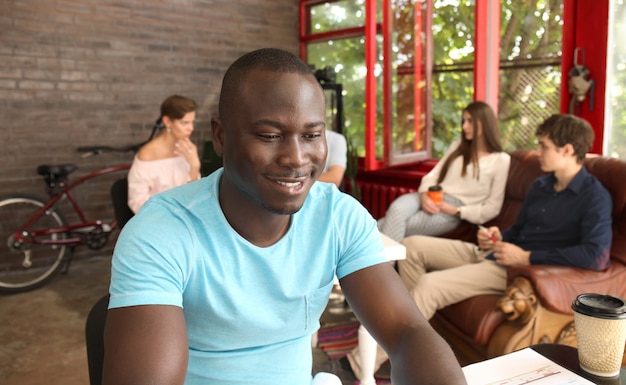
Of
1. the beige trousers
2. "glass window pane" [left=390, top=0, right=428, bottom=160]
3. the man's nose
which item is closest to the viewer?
the man's nose

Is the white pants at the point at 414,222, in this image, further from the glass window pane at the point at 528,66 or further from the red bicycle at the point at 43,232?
the red bicycle at the point at 43,232

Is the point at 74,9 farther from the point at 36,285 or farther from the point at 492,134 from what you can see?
the point at 492,134

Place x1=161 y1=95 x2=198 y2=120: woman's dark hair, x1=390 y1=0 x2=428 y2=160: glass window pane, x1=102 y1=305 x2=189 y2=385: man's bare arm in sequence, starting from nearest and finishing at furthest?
1. x1=102 y1=305 x2=189 y2=385: man's bare arm
2. x1=161 y1=95 x2=198 y2=120: woman's dark hair
3. x1=390 y1=0 x2=428 y2=160: glass window pane

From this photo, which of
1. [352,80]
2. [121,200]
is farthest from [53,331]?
[352,80]

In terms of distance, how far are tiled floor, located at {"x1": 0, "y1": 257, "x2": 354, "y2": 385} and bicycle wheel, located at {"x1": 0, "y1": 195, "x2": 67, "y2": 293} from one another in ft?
0.52

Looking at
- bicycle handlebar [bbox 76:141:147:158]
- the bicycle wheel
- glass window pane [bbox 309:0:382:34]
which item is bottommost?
the bicycle wheel

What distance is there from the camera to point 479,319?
2.23 m

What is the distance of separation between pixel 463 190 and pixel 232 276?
2.55m

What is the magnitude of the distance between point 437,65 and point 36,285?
3656 millimetres

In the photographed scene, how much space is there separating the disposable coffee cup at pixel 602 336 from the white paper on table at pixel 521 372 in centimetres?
5

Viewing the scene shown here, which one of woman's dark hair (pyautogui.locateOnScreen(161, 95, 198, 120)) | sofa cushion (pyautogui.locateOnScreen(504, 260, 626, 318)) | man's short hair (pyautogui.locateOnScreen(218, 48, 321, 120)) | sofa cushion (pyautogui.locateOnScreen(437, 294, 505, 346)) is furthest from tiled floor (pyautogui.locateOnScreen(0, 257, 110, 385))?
man's short hair (pyautogui.locateOnScreen(218, 48, 321, 120))

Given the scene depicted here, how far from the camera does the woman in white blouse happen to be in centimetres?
300

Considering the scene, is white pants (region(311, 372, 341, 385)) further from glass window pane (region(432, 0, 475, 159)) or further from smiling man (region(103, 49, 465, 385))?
glass window pane (region(432, 0, 475, 159))

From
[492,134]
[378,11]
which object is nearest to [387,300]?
[492,134]
